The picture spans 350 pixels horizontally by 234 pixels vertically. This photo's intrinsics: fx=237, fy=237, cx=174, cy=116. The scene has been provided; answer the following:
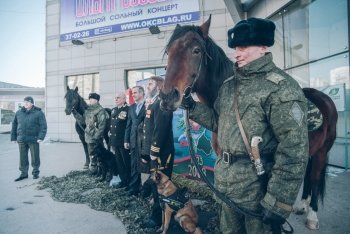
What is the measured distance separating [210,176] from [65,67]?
1249 centimetres

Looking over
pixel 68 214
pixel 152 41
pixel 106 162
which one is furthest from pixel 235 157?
pixel 152 41

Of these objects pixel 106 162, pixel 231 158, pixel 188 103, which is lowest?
pixel 106 162

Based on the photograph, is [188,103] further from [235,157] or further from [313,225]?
[313,225]

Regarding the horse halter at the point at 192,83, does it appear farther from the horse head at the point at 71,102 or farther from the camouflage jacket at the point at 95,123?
the horse head at the point at 71,102

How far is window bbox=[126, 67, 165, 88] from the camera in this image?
40.0ft

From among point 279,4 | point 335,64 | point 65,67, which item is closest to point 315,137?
point 335,64

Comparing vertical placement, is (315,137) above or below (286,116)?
below

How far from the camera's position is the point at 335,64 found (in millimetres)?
6605

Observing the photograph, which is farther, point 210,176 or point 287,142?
point 210,176

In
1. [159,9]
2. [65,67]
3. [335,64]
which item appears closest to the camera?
[335,64]

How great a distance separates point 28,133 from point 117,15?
7.43 m

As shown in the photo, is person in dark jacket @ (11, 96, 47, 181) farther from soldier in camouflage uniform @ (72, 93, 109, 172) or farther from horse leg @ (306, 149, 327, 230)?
horse leg @ (306, 149, 327, 230)

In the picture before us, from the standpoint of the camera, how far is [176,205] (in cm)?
A: 297

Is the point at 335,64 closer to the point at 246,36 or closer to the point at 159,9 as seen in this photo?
the point at 246,36
